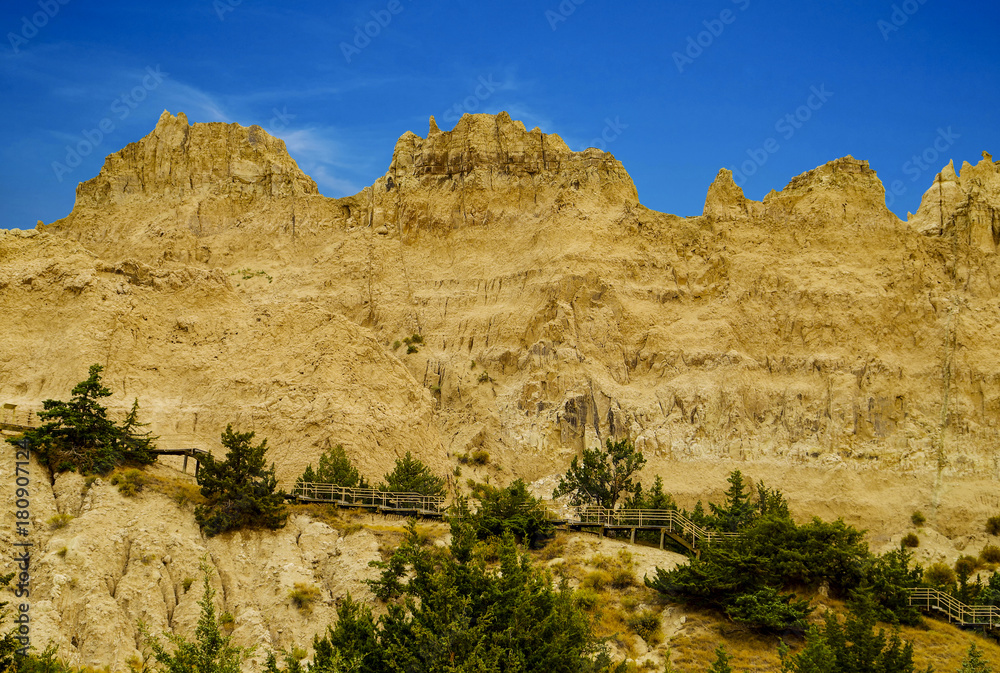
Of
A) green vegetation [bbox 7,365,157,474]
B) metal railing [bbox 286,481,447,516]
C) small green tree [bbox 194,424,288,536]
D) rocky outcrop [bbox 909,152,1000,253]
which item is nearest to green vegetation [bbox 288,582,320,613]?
small green tree [bbox 194,424,288,536]

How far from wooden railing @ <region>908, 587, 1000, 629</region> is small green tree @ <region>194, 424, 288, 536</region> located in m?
23.9

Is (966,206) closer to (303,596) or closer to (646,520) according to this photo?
(646,520)

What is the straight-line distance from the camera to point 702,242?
6688 centimetres

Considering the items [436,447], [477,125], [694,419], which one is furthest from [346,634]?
[477,125]

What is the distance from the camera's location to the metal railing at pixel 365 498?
42.8m

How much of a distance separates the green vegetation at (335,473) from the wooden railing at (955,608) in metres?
22.6

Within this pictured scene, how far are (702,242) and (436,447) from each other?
2355 centimetres

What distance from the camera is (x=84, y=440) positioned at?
41062 mm

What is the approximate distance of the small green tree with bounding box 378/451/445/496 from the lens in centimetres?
4469

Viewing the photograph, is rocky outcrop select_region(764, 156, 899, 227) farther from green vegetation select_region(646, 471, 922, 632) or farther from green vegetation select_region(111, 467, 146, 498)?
green vegetation select_region(111, 467, 146, 498)

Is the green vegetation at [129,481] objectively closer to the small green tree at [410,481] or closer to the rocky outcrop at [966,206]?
the small green tree at [410,481]

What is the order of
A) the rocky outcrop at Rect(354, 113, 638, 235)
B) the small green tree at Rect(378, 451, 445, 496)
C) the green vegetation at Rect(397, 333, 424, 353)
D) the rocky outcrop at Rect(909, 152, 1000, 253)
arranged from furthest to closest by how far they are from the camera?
the rocky outcrop at Rect(354, 113, 638, 235)
the rocky outcrop at Rect(909, 152, 1000, 253)
the green vegetation at Rect(397, 333, 424, 353)
the small green tree at Rect(378, 451, 445, 496)

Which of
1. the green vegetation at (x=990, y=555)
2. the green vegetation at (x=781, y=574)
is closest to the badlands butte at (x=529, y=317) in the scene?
the green vegetation at (x=990, y=555)

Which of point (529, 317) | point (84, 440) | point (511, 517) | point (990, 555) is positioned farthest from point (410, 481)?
point (990, 555)
